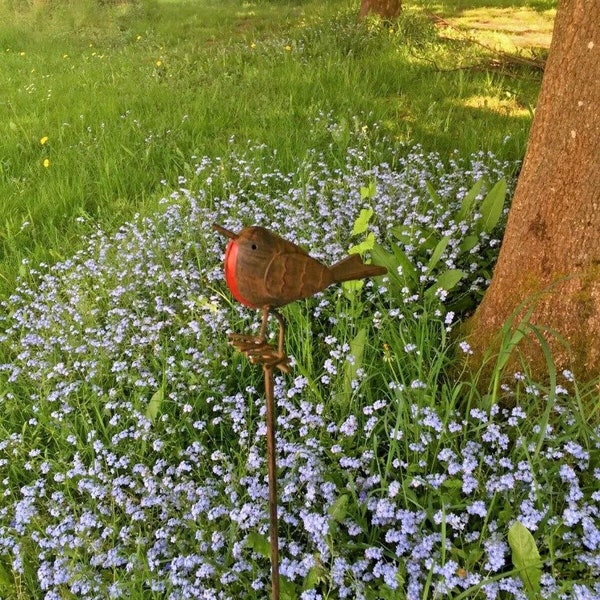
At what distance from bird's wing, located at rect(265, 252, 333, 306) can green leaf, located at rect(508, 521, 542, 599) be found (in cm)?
98

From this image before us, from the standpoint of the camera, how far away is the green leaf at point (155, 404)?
8.39 ft

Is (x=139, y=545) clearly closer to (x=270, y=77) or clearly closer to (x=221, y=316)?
(x=221, y=316)

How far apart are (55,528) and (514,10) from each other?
10325mm

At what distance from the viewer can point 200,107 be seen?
18.9 feet

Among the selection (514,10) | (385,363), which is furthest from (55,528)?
(514,10)

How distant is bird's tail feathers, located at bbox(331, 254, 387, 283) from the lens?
1.56 metres

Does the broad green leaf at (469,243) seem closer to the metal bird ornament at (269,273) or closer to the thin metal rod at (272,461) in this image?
the metal bird ornament at (269,273)

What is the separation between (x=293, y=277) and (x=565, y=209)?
133 centimetres

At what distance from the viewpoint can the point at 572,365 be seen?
7.82ft

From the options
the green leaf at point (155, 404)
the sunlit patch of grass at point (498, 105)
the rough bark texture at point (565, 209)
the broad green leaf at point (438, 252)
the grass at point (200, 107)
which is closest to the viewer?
the rough bark texture at point (565, 209)

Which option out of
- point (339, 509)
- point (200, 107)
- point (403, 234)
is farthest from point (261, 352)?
point (200, 107)

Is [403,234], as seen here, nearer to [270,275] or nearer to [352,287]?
[352,287]

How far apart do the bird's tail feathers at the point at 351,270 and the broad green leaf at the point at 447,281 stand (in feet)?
3.86

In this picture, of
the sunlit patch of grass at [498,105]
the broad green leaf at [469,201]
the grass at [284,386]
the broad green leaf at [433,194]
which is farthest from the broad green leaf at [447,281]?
the sunlit patch of grass at [498,105]
